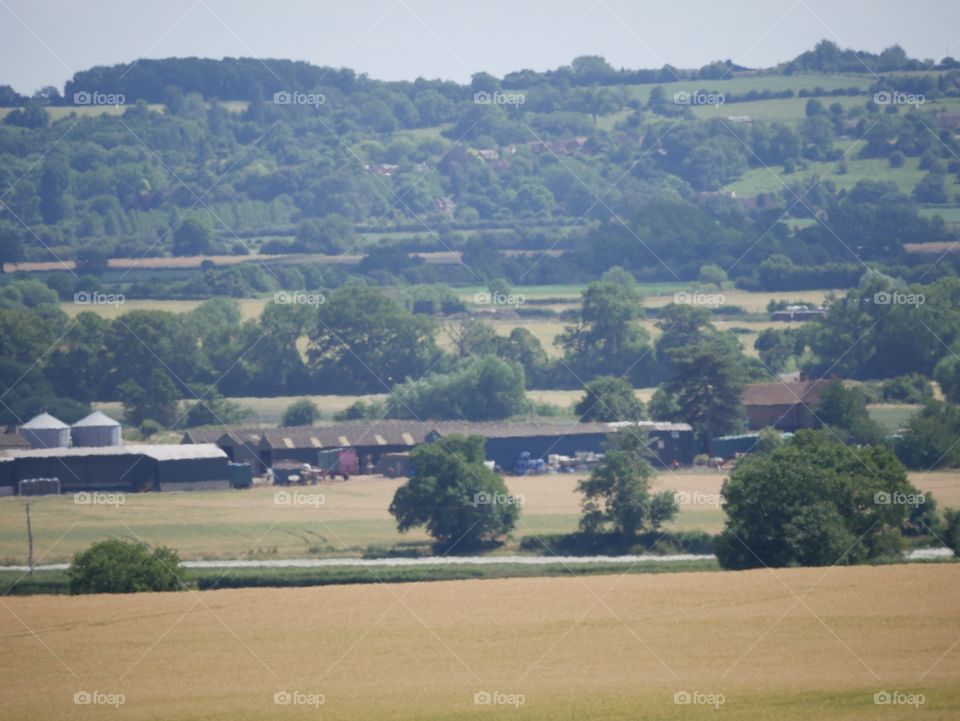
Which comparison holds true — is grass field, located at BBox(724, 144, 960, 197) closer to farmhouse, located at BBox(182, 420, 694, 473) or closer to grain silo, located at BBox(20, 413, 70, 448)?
farmhouse, located at BBox(182, 420, 694, 473)

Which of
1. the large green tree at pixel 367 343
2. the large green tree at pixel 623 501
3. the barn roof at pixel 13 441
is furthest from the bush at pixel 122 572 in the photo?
the large green tree at pixel 367 343

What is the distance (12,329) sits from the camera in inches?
4215

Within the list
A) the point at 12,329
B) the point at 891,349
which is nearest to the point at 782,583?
the point at 891,349

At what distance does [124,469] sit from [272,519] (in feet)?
39.5

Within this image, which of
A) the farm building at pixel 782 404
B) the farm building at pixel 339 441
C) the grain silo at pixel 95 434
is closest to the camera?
the farm building at pixel 339 441

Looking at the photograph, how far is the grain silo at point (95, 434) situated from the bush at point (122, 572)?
35.1m

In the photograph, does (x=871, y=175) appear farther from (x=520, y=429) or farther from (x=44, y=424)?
(x=44, y=424)

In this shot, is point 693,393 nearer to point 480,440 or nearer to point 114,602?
point 480,440

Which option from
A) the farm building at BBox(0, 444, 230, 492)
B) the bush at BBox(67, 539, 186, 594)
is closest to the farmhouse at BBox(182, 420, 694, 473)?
the farm building at BBox(0, 444, 230, 492)

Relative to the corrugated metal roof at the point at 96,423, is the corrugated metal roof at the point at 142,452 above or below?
below

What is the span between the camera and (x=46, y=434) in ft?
272

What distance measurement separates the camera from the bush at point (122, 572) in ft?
156

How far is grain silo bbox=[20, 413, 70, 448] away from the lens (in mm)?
82375

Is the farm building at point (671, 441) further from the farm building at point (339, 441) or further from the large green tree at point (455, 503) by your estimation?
the large green tree at point (455, 503)
